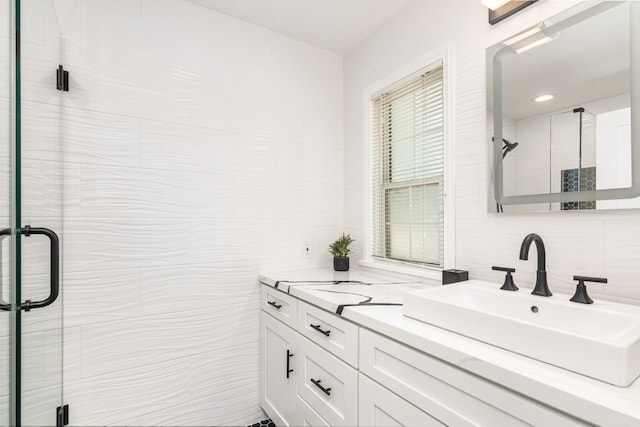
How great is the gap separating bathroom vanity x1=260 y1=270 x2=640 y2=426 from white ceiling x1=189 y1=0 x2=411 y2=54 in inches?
59.2

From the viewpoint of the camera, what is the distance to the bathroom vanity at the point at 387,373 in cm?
66

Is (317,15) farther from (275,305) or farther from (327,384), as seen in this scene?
(327,384)

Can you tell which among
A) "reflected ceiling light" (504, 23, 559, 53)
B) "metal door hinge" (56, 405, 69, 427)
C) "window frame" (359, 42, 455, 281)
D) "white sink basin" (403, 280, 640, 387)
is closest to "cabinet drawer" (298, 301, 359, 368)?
"white sink basin" (403, 280, 640, 387)

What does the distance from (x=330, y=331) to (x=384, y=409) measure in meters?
0.35

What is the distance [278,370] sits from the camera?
5.68 ft

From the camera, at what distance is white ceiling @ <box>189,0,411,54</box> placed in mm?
1791

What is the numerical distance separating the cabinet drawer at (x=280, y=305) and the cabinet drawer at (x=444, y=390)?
52 centimetres

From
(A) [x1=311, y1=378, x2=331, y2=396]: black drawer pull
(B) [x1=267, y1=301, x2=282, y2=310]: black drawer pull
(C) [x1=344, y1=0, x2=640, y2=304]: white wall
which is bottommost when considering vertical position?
(A) [x1=311, y1=378, x2=331, y2=396]: black drawer pull

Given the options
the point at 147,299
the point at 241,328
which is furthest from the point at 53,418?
the point at 241,328

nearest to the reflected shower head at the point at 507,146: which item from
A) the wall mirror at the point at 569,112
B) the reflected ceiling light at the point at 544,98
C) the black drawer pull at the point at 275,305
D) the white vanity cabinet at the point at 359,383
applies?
the wall mirror at the point at 569,112

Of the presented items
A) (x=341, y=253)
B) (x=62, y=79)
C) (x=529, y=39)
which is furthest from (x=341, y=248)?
(x=62, y=79)

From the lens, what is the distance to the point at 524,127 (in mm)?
1301

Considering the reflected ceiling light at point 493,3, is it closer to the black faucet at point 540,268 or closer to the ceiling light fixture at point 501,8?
the ceiling light fixture at point 501,8

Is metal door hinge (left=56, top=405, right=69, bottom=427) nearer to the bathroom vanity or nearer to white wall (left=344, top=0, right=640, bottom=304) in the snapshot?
the bathroom vanity
